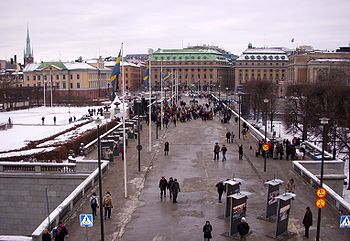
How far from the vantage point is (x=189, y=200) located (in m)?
21.0

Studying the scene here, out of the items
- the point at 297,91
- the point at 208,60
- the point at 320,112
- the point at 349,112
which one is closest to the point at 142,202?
the point at 349,112

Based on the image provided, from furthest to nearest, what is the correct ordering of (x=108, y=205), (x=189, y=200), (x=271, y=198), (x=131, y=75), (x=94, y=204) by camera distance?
(x=131, y=75) < (x=189, y=200) < (x=94, y=204) < (x=108, y=205) < (x=271, y=198)

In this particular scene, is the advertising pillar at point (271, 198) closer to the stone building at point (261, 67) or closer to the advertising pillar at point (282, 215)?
the advertising pillar at point (282, 215)

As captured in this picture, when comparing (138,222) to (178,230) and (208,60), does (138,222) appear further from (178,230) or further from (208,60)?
(208,60)

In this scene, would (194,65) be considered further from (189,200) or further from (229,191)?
(229,191)

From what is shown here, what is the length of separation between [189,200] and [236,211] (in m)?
4.58

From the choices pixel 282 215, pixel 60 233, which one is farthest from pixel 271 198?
pixel 60 233

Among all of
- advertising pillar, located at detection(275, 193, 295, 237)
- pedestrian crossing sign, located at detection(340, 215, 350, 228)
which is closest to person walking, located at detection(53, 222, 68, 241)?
advertising pillar, located at detection(275, 193, 295, 237)

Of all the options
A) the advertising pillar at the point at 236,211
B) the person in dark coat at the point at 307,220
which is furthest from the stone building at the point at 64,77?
the person in dark coat at the point at 307,220

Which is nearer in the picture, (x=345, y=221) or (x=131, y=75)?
(x=345, y=221)

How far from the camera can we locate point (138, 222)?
714 inches

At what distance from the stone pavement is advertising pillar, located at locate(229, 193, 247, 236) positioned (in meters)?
0.57

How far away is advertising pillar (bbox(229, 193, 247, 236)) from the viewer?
54.5ft

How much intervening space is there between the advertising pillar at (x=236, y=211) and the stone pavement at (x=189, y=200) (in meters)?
0.57
